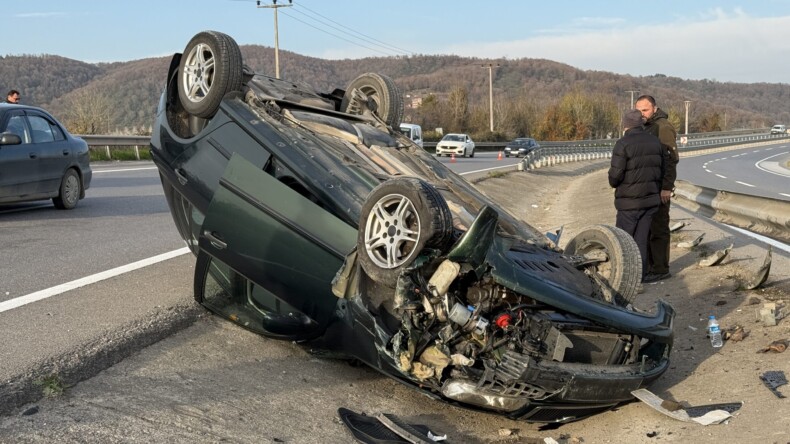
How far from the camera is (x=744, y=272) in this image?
7.72 metres

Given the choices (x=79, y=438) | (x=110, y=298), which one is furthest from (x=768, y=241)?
(x=79, y=438)

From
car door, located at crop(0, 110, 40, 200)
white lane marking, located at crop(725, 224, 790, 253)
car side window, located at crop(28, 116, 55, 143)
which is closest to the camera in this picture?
white lane marking, located at crop(725, 224, 790, 253)

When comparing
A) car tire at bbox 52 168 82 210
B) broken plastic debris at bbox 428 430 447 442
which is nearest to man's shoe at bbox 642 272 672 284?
broken plastic debris at bbox 428 430 447 442

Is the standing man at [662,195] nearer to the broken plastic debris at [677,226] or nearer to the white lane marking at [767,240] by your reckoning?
the white lane marking at [767,240]

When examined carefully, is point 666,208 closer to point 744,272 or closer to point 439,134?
point 744,272

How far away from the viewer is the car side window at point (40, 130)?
36.6 feet

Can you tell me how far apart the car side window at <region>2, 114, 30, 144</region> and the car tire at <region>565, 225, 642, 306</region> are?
811cm

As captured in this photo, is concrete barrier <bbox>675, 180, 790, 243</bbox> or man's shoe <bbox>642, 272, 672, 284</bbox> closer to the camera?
man's shoe <bbox>642, 272, 672, 284</bbox>

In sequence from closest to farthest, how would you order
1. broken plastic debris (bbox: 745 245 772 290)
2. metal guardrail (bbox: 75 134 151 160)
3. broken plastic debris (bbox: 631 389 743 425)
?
broken plastic debris (bbox: 631 389 743 425) < broken plastic debris (bbox: 745 245 772 290) < metal guardrail (bbox: 75 134 151 160)

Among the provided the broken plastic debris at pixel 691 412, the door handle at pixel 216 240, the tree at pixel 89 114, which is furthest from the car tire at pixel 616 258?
the tree at pixel 89 114

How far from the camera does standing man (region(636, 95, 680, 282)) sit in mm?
8203

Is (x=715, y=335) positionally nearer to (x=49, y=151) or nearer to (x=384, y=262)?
(x=384, y=262)

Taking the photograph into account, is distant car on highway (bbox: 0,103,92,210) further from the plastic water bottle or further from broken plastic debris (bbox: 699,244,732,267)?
the plastic water bottle

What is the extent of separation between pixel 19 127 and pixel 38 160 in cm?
51
